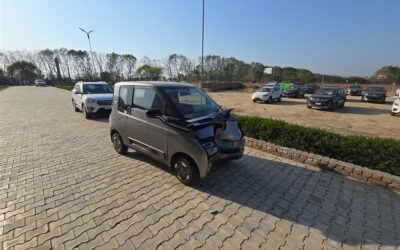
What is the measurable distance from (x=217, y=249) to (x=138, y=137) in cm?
276

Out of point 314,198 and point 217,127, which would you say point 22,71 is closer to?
point 217,127

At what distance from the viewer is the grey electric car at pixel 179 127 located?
11.5 feet

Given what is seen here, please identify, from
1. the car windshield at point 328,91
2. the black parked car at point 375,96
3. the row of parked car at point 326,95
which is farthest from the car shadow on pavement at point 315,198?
the black parked car at point 375,96

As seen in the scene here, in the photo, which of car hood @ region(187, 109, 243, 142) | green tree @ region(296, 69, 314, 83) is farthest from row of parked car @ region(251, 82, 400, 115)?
green tree @ region(296, 69, 314, 83)

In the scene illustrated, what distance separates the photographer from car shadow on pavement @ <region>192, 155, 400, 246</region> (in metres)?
2.88

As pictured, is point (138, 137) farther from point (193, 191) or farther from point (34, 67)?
point (34, 67)

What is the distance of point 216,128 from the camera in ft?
12.4

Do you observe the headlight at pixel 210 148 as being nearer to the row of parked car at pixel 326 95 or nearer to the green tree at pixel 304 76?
the row of parked car at pixel 326 95

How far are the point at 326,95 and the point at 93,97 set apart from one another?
49.8ft

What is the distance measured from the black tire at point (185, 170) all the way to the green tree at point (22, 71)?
281 ft

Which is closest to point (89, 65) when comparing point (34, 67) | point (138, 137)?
point (34, 67)

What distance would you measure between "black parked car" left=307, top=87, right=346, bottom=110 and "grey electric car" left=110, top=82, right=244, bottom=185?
13.5 m

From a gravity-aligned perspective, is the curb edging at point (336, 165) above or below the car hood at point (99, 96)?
below

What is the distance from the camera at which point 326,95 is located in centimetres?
1539
